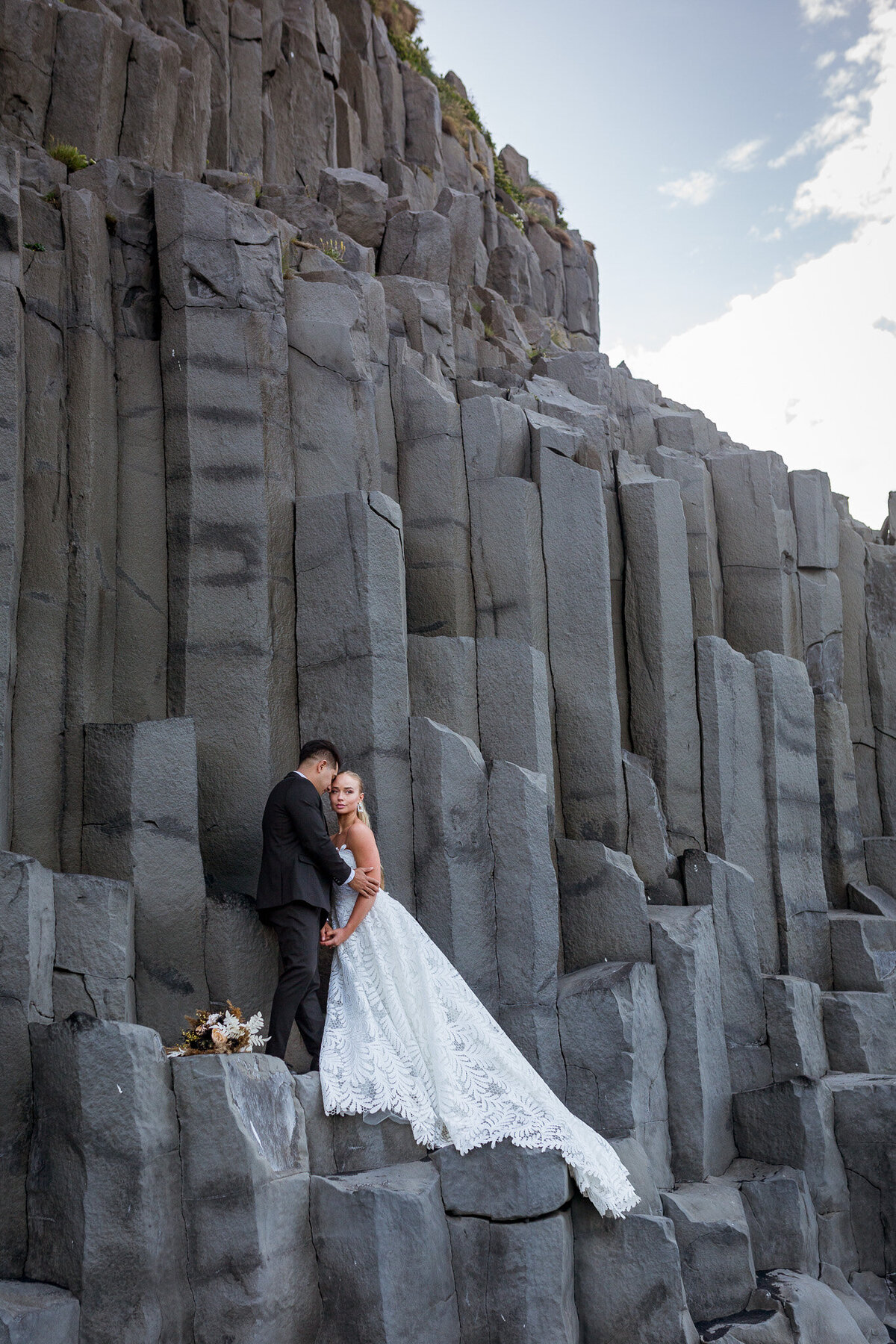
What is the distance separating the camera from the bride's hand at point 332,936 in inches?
311

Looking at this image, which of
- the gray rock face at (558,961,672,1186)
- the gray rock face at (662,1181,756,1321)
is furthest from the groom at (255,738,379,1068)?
the gray rock face at (662,1181,756,1321)

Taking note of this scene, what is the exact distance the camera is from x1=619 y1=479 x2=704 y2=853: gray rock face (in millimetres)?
11789

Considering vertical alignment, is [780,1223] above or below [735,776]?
below

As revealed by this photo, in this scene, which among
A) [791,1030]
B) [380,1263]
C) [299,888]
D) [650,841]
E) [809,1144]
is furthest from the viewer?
[650,841]

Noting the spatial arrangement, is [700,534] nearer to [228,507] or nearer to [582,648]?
[582,648]

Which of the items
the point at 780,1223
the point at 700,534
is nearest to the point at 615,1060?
the point at 780,1223

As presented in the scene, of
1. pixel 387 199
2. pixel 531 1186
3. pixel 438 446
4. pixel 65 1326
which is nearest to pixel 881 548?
pixel 438 446

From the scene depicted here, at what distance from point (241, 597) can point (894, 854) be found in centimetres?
833

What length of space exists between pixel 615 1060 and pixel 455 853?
6.58 ft

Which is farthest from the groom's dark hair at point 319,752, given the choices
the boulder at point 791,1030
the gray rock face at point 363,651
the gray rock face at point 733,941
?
the boulder at point 791,1030

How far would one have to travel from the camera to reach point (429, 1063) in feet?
24.2

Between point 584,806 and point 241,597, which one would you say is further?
point 584,806

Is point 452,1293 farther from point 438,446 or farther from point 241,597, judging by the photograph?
point 438,446

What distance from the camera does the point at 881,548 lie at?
51.8ft
